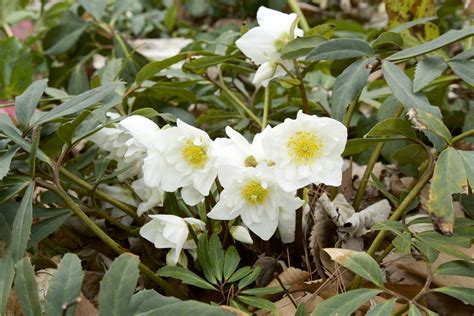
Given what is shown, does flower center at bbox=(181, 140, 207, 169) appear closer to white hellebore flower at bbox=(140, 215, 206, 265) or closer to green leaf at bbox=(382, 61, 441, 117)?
Result: white hellebore flower at bbox=(140, 215, 206, 265)

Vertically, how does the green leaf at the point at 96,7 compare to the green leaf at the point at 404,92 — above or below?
below

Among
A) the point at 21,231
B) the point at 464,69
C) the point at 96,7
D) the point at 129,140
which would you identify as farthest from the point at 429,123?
the point at 96,7

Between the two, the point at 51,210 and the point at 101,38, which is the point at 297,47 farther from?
the point at 101,38

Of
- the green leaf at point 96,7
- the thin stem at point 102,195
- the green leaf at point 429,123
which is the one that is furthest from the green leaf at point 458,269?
the green leaf at point 96,7

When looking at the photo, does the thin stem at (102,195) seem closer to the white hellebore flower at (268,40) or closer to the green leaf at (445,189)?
the white hellebore flower at (268,40)

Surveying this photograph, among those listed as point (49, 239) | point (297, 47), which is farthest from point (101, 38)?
point (297, 47)

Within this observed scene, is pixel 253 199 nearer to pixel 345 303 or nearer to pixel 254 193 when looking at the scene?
pixel 254 193
